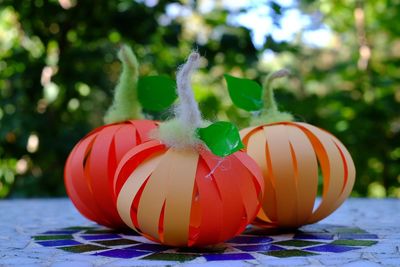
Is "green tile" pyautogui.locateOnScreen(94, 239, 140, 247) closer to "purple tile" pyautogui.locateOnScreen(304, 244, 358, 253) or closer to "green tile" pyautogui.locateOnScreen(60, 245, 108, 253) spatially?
"green tile" pyautogui.locateOnScreen(60, 245, 108, 253)

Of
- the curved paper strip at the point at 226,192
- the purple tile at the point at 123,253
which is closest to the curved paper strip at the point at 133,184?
the purple tile at the point at 123,253

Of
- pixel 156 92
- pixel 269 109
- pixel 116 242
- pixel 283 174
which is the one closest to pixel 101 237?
pixel 116 242

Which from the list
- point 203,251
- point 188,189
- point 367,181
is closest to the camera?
point 188,189

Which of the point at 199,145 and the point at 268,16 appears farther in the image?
the point at 268,16

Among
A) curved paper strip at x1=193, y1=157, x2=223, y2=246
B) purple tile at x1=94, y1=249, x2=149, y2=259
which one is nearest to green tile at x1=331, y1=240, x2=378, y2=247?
curved paper strip at x1=193, y1=157, x2=223, y2=246

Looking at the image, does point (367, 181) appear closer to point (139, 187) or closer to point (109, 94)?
point (109, 94)

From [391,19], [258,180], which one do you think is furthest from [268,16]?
[258,180]

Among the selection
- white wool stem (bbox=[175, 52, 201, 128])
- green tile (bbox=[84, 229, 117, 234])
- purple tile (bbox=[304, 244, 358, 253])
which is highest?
white wool stem (bbox=[175, 52, 201, 128])

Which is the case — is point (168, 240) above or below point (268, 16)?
below

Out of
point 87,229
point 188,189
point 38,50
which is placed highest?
point 38,50
